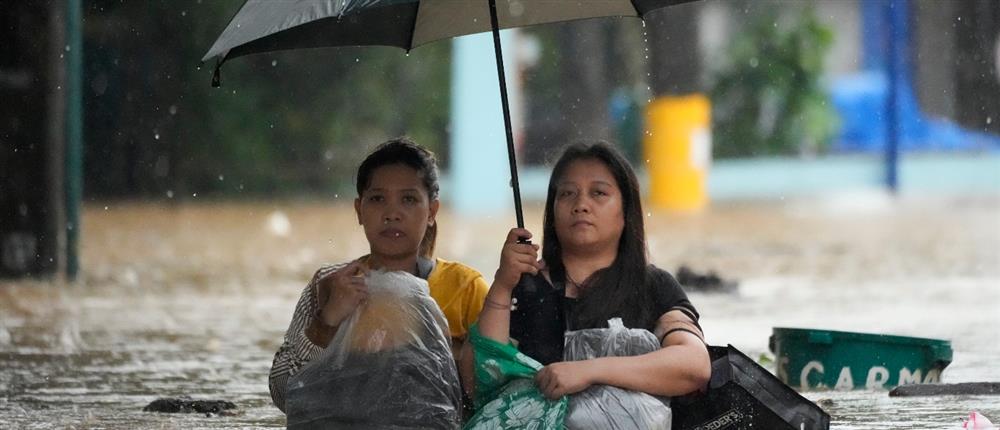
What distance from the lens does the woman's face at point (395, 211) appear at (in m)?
4.88

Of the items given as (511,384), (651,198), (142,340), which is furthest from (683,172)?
(511,384)

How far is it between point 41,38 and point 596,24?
1660cm

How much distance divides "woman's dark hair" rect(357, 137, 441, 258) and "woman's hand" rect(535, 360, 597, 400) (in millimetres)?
749

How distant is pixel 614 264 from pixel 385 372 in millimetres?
674

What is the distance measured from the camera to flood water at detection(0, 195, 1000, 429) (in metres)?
6.66

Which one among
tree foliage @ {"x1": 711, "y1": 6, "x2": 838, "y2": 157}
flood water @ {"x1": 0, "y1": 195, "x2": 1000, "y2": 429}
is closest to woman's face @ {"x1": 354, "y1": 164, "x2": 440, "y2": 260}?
flood water @ {"x1": 0, "y1": 195, "x2": 1000, "y2": 429}

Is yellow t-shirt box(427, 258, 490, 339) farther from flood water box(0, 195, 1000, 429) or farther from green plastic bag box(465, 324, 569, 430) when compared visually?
flood water box(0, 195, 1000, 429)

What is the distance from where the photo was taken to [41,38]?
12.1 meters

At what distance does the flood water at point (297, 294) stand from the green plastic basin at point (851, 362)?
0.24ft

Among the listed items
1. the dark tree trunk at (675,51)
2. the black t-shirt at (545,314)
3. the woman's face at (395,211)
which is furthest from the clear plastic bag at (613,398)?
the dark tree trunk at (675,51)

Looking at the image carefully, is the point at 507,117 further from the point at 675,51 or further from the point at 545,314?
the point at 675,51

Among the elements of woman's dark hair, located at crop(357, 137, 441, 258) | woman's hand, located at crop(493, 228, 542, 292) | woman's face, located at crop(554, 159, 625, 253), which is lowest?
woman's hand, located at crop(493, 228, 542, 292)

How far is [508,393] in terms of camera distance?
452 centimetres

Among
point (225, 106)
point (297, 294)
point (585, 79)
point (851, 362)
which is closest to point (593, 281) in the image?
point (851, 362)
